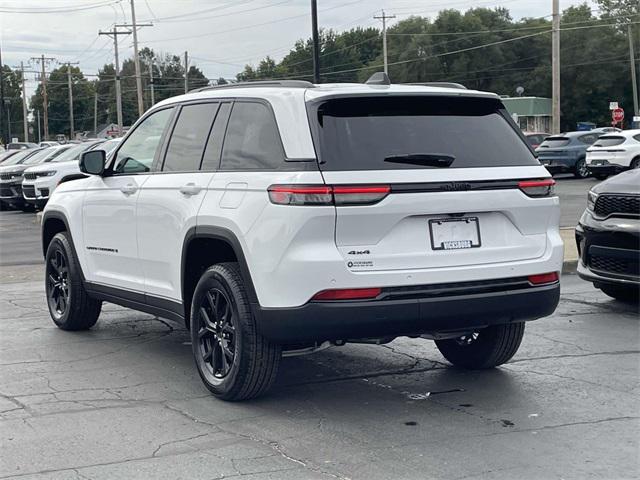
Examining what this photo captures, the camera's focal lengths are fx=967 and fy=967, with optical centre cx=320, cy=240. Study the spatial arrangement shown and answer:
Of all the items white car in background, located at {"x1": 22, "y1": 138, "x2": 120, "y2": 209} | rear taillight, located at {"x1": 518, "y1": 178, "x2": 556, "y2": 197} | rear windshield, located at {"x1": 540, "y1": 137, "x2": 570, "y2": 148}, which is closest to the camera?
rear taillight, located at {"x1": 518, "y1": 178, "x2": 556, "y2": 197}

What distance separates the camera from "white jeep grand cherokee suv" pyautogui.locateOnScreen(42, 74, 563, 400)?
5.30 meters

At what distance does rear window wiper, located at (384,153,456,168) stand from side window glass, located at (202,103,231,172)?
1266 millimetres

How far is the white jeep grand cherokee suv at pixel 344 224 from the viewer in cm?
530

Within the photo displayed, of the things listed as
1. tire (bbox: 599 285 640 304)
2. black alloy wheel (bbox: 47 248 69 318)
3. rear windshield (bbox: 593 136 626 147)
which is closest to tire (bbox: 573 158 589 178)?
rear windshield (bbox: 593 136 626 147)

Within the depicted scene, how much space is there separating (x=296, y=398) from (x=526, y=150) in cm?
212

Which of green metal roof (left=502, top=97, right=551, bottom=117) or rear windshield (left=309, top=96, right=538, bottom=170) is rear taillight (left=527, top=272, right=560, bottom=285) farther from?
green metal roof (left=502, top=97, right=551, bottom=117)

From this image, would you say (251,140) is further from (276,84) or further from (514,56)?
(514,56)

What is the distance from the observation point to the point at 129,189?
707 centimetres

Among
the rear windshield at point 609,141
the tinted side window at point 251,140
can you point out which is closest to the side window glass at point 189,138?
the tinted side window at point 251,140

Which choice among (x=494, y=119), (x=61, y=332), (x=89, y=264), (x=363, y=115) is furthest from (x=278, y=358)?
(x=61, y=332)

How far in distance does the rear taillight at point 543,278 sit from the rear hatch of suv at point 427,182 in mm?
129

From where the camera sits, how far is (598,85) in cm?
8862

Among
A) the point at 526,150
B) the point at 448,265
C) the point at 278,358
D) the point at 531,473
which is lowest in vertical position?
the point at 531,473

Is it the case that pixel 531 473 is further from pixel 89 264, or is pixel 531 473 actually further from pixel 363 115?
pixel 89 264
